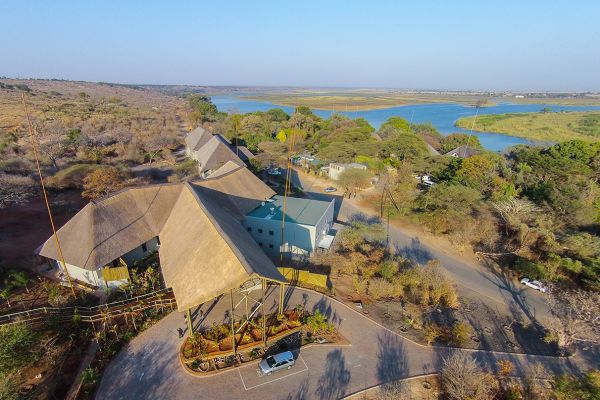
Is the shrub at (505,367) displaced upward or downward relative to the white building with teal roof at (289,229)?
downward

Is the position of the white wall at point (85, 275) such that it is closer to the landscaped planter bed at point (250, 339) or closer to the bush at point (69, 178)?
the landscaped planter bed at point (250, 339)

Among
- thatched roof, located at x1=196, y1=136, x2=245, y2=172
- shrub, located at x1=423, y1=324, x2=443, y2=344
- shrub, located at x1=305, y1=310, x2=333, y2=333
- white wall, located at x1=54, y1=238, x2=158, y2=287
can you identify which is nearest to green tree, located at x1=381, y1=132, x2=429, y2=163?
thatched roof, located at x1=196, y1=136, x2=245, y2=172

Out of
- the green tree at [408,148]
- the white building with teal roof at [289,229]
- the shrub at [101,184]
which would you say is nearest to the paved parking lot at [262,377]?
the white building with teal roof at [289,229]

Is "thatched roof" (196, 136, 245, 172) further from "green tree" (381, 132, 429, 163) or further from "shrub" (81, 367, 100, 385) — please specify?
"shrub" (81, 367, 100, 385)

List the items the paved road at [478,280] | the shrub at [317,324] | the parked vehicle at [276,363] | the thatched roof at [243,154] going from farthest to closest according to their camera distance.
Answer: the thatched roof at [243,154] → the paved road at [478,280] → the shrub at [317,324] → the parked vehicle at [276,363]

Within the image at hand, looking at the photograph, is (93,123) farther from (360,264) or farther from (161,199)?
(360,264)

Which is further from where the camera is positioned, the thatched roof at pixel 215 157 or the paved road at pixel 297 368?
the thatched roof at pixel 215 157

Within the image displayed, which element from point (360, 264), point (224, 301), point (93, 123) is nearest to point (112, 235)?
point (224, 301)
